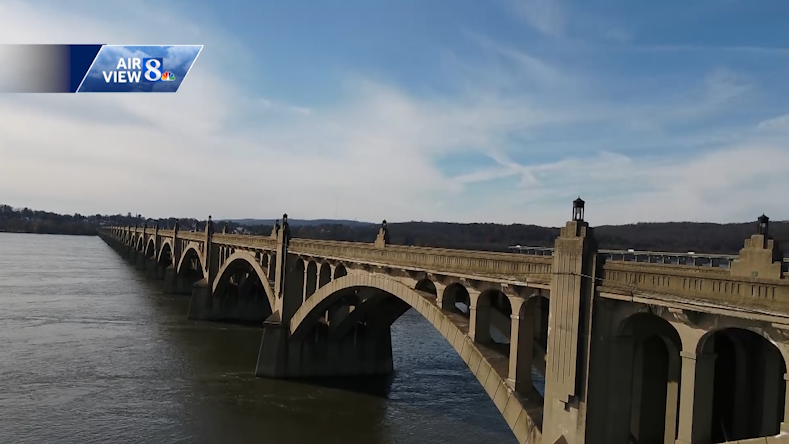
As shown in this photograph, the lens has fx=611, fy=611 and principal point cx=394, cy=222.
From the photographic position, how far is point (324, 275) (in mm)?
29703

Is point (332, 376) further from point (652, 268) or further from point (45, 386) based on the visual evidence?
point (652, 268)

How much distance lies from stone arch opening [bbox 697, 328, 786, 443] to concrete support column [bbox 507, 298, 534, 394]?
4.37m

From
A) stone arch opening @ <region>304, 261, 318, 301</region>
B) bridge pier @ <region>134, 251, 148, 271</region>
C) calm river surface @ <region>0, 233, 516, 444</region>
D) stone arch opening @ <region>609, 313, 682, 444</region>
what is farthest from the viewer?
bridge pier @ <region>134, 251, 148, 271</region>

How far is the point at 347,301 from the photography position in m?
31.3

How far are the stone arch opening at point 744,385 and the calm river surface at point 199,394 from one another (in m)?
12.5

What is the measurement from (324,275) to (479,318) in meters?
13.5

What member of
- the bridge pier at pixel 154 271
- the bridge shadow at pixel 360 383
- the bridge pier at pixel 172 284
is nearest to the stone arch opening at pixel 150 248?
the bridge pier at pixel 154 271

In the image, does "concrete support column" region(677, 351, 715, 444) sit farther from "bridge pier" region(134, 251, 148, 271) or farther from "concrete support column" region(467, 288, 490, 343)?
"bridge pier" region(134, 251, 148, 271)

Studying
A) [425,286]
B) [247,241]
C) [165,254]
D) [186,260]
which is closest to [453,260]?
[425,286]

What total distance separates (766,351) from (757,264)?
72.1 inches

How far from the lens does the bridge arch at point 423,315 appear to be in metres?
15.4

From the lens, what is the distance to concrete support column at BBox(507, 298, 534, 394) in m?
15.3

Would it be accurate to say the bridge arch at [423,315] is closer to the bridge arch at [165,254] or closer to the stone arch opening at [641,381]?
the stone arch opening at [641,381]

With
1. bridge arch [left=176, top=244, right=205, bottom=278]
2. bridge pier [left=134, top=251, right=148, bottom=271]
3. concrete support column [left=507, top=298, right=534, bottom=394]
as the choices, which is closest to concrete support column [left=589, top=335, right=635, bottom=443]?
concrete support column [left=507, top=298, right=534, bottom=394]
